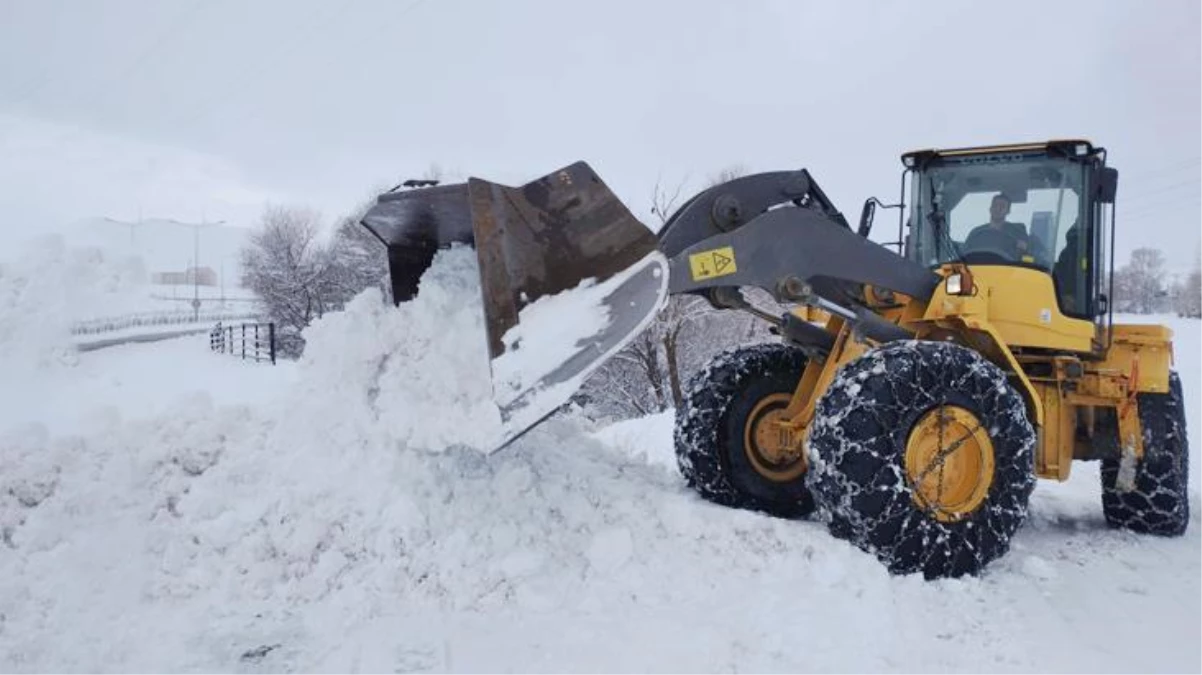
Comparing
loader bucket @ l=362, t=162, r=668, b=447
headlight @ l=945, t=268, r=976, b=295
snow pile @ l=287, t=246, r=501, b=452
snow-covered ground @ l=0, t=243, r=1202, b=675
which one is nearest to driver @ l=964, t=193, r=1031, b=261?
headlight @ l=945, t=268, r=976, b=295

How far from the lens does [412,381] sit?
15.0 ft

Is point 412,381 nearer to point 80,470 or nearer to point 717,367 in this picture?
point 80,470

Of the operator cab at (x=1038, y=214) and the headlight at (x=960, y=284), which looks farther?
the operator cab at (x=1038, y=214)

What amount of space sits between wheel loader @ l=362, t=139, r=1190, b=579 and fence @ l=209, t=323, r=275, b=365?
15817 millimetres

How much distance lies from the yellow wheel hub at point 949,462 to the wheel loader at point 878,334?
10 millimetres

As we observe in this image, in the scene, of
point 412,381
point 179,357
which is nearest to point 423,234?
point 412,381

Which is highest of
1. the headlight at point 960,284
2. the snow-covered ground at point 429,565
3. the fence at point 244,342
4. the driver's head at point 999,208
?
the driver's head at point 999,208

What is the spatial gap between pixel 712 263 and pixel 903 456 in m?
1.35

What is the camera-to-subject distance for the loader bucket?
3.98m

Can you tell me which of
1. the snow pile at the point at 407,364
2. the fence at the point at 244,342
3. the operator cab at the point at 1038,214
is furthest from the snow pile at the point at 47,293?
the fence at the point at 244,342

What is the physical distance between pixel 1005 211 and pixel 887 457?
90.9 inches

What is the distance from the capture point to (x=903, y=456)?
447 cm

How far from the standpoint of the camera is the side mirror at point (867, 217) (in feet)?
18.9

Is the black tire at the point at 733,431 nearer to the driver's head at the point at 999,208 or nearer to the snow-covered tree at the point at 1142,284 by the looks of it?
the driver's head at the point at 999,208
